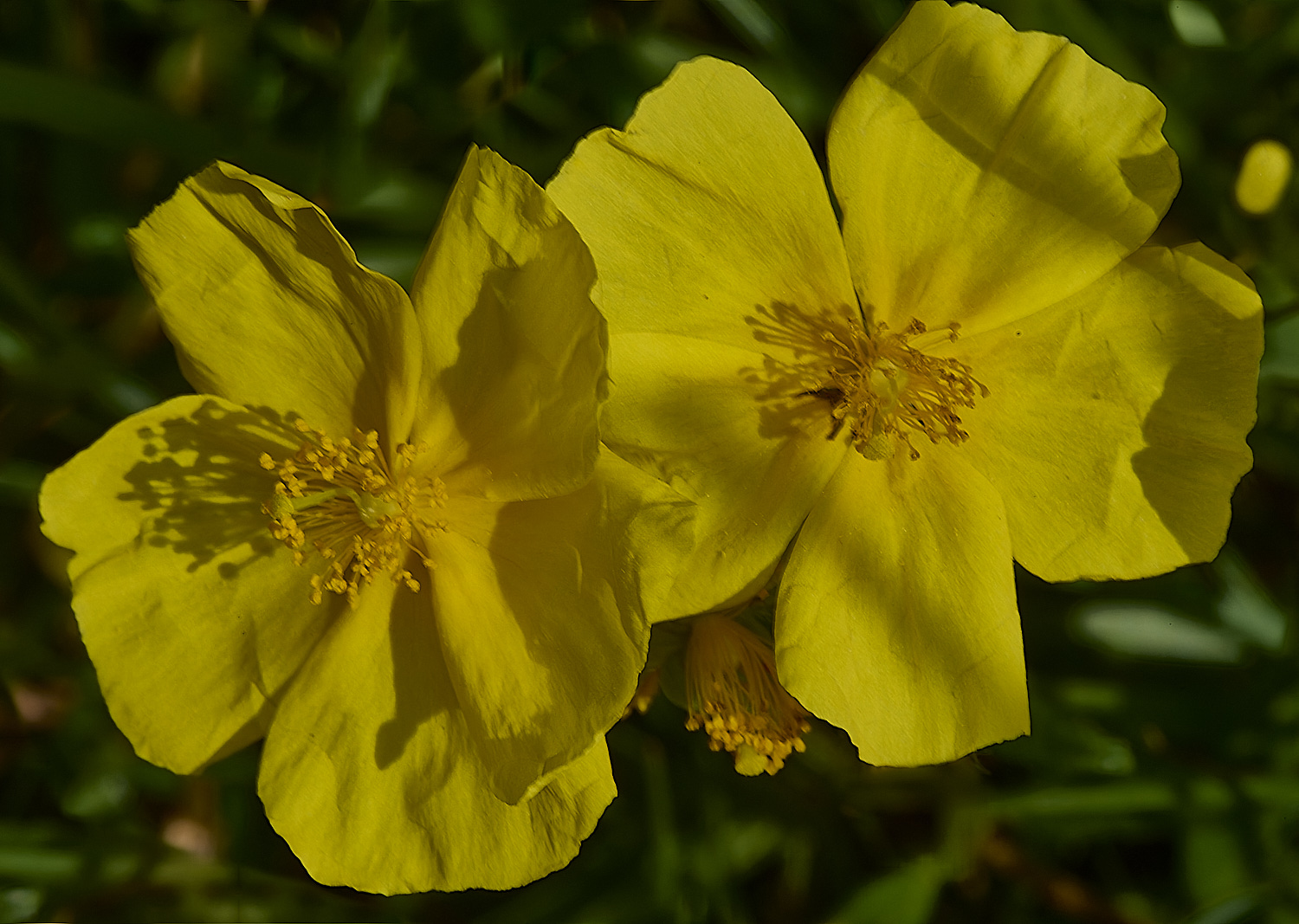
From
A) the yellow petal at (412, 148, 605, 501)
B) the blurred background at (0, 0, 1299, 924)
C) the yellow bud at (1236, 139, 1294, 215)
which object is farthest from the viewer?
the blurred background at (0, 0, 1299, 924)

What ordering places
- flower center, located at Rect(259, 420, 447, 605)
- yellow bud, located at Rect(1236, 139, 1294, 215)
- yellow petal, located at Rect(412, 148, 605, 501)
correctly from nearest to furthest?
yellow petal, located at Rect(412, 148, 605, 501) < flower center, located at Rect(259, 420, 447, 605) < yellow bud, located at Rect(1236, 139, 1294, 215)

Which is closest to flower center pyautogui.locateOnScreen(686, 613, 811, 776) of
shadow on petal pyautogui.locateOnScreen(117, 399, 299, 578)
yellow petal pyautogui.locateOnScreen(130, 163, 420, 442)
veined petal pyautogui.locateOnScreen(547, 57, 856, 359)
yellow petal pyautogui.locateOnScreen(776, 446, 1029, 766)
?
yellow petal pyautogui.locateOnScreen(776, 446, 1029, 766)

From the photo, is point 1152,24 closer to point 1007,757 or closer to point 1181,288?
point 1181,288

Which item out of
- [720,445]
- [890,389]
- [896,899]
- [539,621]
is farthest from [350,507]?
[896,899]

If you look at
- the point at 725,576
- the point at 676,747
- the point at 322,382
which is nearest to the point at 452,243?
the point at 322,382

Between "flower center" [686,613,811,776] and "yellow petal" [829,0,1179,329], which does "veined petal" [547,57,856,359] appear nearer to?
"yellow petal" [829,0,1179,329]

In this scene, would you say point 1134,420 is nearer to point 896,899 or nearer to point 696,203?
point 696,203

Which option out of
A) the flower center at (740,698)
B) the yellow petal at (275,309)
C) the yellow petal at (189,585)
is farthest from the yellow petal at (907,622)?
the yellow petal at (189,585)
